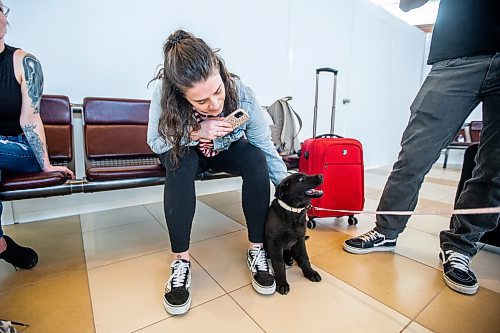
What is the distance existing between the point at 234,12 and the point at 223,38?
250 millimetres

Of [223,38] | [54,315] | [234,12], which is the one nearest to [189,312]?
[54,315]

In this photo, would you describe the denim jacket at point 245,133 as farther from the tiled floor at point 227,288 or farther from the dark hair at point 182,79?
the tiled floor at point 227,288

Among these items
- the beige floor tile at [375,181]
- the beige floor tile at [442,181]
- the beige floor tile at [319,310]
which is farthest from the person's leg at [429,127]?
the beige floor tile at [442,181]

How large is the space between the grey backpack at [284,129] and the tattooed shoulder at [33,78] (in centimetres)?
137

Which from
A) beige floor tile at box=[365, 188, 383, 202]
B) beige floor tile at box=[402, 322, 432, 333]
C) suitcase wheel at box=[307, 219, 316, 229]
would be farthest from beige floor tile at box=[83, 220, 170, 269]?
beige floor tile at box=[365, 188, 383, 202]

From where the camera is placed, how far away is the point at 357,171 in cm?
150

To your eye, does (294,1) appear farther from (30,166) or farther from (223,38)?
(30,166)

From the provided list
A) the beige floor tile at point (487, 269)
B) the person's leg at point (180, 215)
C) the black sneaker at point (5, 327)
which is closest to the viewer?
the black sneaker at point (5, 327)

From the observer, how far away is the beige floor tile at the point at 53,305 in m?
0.79

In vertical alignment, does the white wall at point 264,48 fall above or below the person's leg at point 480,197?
above

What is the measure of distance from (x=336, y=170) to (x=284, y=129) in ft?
1.95

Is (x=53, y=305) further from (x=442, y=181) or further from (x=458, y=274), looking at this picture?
(x=442, y=181)

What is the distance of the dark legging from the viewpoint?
0.90 m

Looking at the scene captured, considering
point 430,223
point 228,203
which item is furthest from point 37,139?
point 430,223
